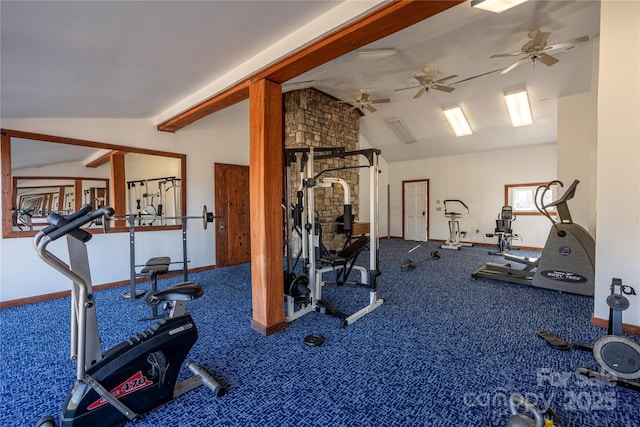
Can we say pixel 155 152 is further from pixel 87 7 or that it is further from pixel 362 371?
pixel 362 371

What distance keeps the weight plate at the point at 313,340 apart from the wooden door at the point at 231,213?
338 centimetres

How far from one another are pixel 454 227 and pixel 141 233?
312 inches

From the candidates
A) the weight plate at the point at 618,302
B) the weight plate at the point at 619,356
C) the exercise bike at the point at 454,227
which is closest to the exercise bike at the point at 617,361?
the weight plate at the point at 619,356

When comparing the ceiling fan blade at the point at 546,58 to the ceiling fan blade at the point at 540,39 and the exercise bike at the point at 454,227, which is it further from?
the exercise bike at the point at 454,227

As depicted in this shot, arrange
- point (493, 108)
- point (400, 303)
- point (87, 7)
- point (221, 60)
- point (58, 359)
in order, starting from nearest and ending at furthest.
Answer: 1. point (87, 7)
2. point (58, 359)
3. point (221, 60)
4. point (400, 303)
5. point (493, 108)

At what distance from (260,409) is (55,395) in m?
1.38

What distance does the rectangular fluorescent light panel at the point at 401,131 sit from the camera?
7.85 m

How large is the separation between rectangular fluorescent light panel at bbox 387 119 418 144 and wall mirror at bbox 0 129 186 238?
5596mm

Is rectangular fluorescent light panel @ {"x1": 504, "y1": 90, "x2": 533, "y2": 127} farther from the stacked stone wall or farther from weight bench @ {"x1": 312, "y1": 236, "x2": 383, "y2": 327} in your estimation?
Result: weight bench @ {"x1": 312, "y1": 236, "x2": 383, "y2": 327}

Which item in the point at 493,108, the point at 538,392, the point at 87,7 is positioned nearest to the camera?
Answer: the point at 87,7

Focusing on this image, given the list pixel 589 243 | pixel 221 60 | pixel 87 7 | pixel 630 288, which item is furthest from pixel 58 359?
pixel 589 243

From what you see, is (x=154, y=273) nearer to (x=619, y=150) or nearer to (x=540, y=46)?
(x=619, y=150)

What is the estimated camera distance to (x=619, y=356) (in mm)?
1805

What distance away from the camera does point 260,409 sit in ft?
5.55
